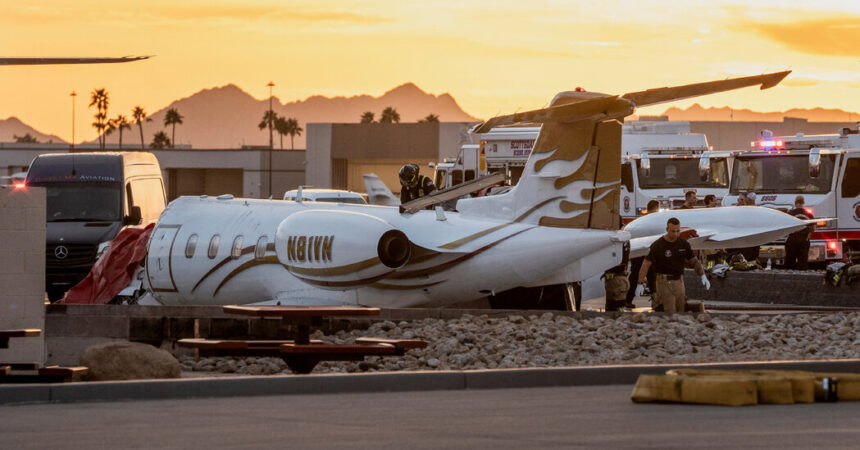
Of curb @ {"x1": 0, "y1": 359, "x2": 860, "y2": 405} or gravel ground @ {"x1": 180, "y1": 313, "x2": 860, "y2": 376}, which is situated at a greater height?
curb @ {"x1": 0, "y1": 359, "x2": 860, "y2": 405}

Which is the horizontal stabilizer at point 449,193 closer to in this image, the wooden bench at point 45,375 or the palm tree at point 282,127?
the wooden bench at point 45,375

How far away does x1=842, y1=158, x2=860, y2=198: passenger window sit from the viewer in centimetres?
3344

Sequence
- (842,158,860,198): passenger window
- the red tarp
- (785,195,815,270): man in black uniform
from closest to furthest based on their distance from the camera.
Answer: the red tarp, (785,195,815,270): man in black uniform, (842,158,860,198): passenger window

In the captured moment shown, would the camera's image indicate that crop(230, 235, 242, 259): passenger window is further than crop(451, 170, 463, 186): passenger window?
No

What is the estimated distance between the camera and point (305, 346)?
15875 millimetres

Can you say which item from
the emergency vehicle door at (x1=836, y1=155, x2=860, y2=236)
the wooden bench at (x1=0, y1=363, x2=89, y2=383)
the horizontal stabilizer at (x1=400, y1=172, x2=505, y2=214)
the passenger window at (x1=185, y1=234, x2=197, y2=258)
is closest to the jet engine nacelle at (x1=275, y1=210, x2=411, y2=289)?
the horizontal stabilizer at (x1=400, y1=172, x2=505, y2=214)

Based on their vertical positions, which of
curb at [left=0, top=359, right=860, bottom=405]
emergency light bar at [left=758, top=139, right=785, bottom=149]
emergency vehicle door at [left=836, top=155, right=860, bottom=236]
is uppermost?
emergency light bar at [left=758, top=139, right=785, bottom=149]

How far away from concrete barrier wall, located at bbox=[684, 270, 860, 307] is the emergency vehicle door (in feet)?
14.2

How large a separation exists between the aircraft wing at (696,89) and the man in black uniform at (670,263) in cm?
317

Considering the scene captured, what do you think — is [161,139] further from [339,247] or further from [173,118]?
[339,247]

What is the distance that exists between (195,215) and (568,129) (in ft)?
22.8

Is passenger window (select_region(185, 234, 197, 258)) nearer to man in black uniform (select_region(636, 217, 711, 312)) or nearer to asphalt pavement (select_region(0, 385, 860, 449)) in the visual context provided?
man in black uniform (select_region(636, 217, 711, 312))

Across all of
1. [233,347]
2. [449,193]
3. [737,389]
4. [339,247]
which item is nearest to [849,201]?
[449,193]

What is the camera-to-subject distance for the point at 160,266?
24016 mm
